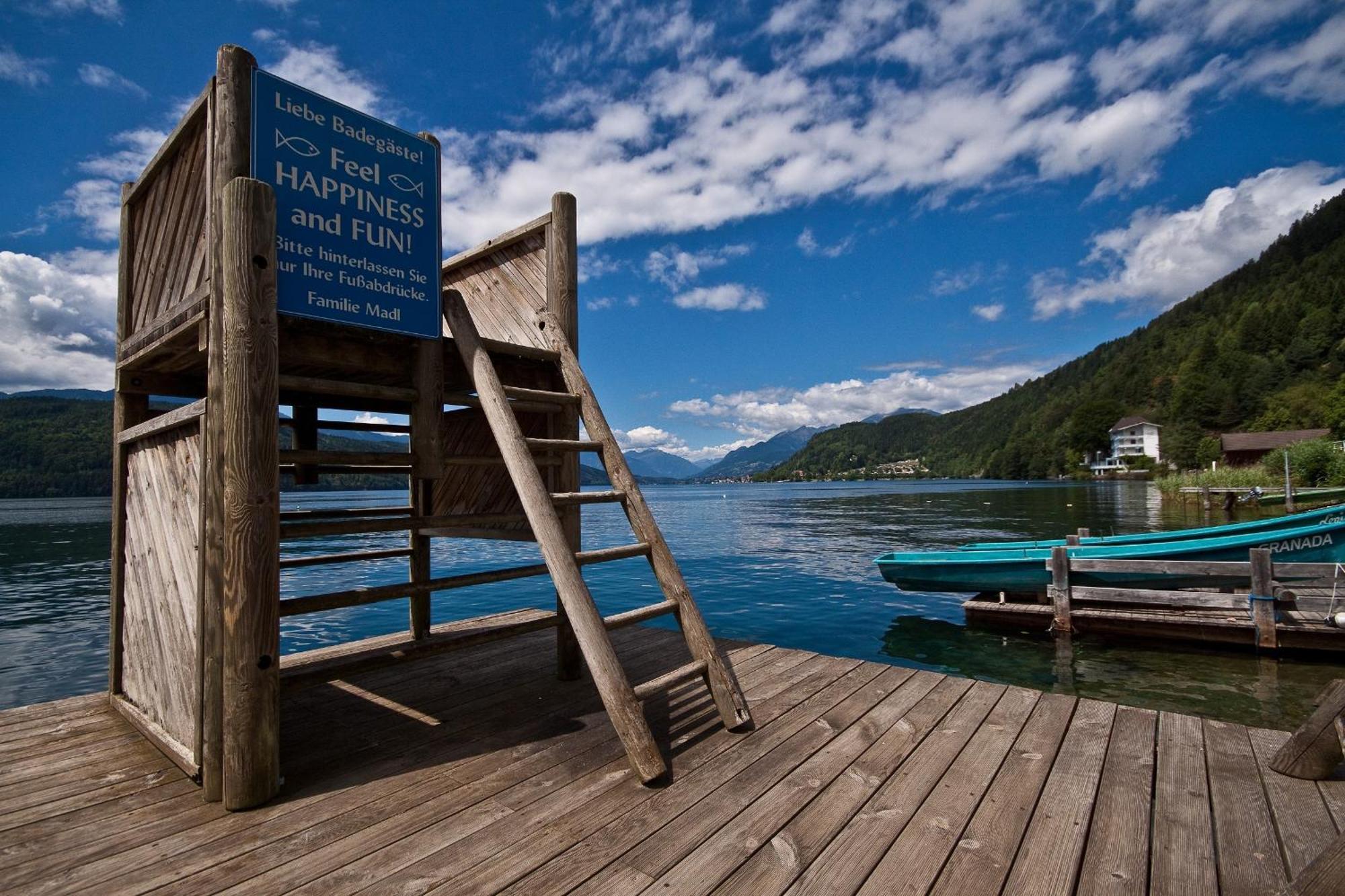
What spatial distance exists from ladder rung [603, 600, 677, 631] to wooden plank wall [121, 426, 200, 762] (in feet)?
7.65

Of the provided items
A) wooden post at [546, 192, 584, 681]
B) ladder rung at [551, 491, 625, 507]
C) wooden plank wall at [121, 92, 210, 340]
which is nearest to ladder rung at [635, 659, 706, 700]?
ladder rung at [551, 491, 625, 507]

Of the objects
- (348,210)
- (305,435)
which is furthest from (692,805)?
(305,435)

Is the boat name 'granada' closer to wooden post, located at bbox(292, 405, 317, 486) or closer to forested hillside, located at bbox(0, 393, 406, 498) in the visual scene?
wooden post, located at bbox(292, 405, 317, 486)

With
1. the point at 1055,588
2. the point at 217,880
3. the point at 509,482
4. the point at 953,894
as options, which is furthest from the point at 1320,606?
the point at 217,880

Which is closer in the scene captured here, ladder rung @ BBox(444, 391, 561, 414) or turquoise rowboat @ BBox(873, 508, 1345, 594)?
ladder rung @ BBox(444, 391, 561, 414)

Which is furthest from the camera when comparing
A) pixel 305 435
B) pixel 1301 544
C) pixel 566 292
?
pixel 1301 544

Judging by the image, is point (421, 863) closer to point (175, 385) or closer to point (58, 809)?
point (58, 809)

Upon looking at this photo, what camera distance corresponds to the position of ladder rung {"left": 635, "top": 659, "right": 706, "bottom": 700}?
145 inches

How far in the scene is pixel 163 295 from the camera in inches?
165

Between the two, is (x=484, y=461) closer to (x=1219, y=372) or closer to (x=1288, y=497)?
(x=1288, y=497)

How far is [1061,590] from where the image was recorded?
11.0m

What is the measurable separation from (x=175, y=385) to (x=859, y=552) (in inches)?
987

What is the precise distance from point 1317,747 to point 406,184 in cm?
662

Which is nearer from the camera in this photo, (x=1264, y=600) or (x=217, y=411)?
(x=217, y=411)
